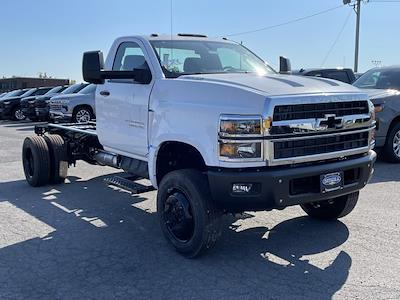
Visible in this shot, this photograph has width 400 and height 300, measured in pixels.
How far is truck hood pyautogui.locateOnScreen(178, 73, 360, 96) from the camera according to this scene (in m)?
4.18

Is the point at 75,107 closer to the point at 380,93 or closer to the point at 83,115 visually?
the point at 83,115

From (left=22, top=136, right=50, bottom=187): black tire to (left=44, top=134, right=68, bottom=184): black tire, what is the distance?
0.08 metres

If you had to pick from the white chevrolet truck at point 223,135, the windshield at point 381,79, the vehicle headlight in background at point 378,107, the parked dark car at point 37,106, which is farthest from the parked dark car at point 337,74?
the parked dark car at point 37,106

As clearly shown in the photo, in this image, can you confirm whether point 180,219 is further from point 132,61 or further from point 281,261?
point 132,61

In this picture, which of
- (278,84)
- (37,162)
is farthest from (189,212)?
(37,162)

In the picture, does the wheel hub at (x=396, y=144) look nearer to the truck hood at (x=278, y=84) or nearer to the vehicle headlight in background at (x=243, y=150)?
the truck hood at (x=278, y=84)

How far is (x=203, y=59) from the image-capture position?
560cm

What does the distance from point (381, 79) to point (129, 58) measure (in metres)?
6.10

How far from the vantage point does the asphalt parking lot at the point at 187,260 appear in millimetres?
3900

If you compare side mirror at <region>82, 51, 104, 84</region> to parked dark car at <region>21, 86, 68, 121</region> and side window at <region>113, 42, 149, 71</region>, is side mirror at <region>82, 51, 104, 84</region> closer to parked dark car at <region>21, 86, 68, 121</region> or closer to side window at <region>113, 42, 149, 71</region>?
side window at <region>113, 42, 149, 71</region>

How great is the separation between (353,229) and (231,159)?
83.2 inches

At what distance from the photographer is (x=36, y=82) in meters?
65.4

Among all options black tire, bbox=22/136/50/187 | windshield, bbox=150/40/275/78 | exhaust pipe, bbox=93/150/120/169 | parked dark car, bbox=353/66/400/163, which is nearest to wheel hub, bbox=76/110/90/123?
black tire, bbox=22/136/50/187

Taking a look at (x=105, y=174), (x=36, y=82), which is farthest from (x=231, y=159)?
(x=36, y=82)
